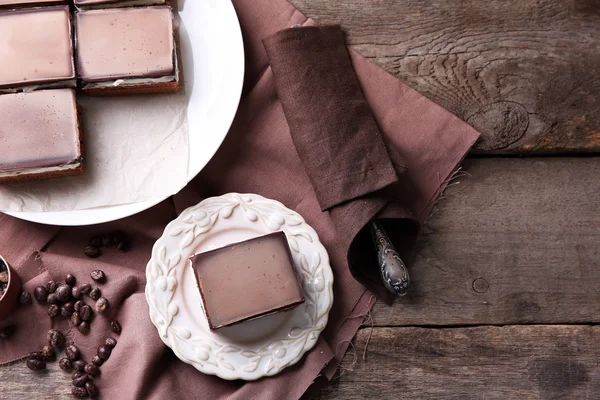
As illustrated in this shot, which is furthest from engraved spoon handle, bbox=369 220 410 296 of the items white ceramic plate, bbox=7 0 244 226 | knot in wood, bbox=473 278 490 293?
white ceramic plate, bbox=7 0 244 226

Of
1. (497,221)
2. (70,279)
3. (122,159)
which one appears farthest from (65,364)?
(497,221)

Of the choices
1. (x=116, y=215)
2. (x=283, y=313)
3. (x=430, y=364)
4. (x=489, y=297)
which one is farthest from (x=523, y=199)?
(x=116, y=215)

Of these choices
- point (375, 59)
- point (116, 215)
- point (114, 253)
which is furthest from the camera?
point (375, 59)

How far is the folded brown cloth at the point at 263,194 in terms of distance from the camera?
239 centimetres

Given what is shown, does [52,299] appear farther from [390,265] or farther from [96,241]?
[390,265]

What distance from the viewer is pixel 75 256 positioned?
8.15 ft

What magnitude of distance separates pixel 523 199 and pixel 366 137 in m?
0.73

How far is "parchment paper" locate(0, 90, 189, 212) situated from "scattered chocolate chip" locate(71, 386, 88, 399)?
67 centimetres

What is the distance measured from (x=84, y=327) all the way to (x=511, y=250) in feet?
5.65

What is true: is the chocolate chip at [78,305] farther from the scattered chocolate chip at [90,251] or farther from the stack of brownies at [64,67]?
the stack of brownies at [64,67]

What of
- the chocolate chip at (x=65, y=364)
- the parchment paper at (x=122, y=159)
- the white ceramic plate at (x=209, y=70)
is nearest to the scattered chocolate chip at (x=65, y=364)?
the chocolate chip at (x=65, y=364)

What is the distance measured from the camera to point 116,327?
242cm

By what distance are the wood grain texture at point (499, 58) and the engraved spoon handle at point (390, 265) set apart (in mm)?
584

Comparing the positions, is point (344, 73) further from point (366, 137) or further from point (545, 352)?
point (545, 352)
